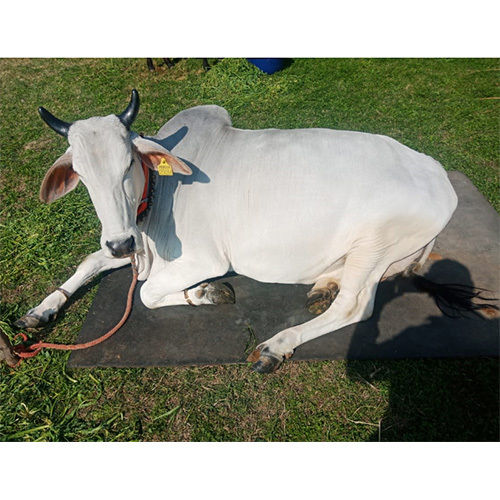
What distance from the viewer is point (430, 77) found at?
22.7 feet

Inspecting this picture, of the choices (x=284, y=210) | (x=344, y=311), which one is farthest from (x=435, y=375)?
(x=284, y=210)

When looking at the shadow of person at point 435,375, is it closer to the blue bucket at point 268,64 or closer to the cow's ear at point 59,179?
the cow's ear at point 59,179

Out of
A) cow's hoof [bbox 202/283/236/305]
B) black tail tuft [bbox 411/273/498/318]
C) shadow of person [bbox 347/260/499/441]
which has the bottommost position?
shadow of person [bbox 347/260/499/441]

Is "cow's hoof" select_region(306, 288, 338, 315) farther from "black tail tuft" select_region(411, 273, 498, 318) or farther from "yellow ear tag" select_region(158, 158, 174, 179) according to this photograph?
"yellow ear tag" select_region(158, 158, 174, 179)

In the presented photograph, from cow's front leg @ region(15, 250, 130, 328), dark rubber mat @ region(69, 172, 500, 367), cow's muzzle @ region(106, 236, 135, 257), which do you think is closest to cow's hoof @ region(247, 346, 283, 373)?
dark rubber mat @ region(69, 172, 500, 367)

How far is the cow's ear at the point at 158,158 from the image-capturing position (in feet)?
8.41

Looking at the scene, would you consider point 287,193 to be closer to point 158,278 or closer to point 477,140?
point 158,278

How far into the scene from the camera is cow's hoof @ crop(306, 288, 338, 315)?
3.32m

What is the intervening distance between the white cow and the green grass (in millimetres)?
363

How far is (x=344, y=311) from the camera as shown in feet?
10.4

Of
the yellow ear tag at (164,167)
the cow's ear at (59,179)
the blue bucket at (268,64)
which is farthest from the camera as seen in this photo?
the blue bucket at (268,64)

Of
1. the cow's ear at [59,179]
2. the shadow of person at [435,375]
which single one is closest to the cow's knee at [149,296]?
the cow's ear at [59,179]

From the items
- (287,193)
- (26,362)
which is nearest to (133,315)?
(26,362)

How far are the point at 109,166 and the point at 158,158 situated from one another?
381mm
